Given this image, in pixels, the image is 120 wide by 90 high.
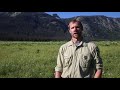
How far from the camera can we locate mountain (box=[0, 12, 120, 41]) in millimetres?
4570

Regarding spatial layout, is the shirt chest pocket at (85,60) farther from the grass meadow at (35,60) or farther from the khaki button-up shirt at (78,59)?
the grass meadow at (35,60)

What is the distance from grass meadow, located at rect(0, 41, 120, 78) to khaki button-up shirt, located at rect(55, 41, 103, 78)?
65cm

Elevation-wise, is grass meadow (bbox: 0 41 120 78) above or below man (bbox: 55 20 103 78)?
below

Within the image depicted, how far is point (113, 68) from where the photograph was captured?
495 cm

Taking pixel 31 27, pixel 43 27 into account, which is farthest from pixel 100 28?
pixel 31 27

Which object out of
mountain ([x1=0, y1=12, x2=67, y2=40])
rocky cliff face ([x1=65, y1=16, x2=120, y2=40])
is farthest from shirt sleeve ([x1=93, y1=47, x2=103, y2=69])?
mountain ([x1=0, y1=12, x2=67, y2=40])

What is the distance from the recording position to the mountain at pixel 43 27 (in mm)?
4570

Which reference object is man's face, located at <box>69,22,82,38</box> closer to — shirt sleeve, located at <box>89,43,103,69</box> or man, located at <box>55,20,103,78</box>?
man, located at <box>55,20,103,78</box>

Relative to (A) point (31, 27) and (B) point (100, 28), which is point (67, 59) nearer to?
(A) point (31, 27)

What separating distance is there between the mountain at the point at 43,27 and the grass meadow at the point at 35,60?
12 cm

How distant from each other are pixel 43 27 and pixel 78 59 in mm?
1187

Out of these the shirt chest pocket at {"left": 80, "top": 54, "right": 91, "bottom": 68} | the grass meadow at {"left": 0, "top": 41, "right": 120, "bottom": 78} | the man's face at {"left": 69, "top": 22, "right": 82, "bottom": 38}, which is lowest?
the grass meadow at {"left": 0, "top": 41, "right": 120, "bottom": 78}

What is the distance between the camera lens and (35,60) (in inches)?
201
